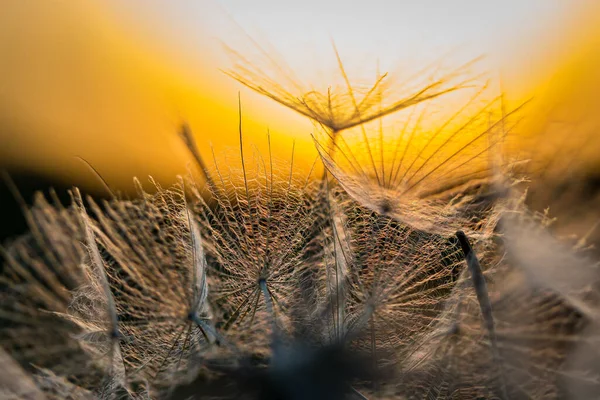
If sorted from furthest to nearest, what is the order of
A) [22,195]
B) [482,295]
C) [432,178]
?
[22,195]
[432,178]
[482,295]

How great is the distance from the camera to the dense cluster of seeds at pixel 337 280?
21.9 inches

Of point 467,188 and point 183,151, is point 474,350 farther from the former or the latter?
point 183,151

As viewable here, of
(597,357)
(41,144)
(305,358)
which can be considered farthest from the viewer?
(41,144)

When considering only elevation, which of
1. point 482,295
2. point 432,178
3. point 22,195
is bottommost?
point 22,195

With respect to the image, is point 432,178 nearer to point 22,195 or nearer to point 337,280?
point 337,280

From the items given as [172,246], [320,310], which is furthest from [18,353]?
[320,310]

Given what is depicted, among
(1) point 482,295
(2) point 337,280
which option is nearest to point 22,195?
(2) point 337,280

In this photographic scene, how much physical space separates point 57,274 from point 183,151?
0.83 ft

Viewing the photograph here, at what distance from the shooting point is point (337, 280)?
58 centimetres

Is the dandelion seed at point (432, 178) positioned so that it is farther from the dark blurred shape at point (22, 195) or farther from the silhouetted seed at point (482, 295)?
the dark blurred shape at point (22, 195)

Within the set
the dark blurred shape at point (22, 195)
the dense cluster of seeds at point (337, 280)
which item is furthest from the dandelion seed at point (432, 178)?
the dark blurred shape at point (22, 195)

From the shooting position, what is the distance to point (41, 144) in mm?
1043

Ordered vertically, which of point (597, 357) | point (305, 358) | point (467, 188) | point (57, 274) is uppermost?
point (467, 188)

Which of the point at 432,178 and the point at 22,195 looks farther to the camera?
the point at 22,195
